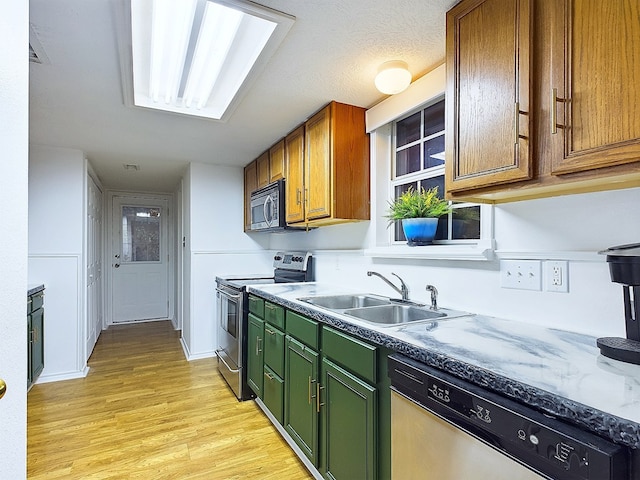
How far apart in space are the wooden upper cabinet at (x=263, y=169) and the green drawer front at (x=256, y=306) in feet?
4.00

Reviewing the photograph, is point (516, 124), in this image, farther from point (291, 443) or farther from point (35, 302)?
point (35, 302)

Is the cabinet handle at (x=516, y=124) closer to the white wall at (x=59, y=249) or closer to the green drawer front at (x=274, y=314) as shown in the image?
the green drawer front at (x=274, y=314)

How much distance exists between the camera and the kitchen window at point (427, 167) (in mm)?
1934

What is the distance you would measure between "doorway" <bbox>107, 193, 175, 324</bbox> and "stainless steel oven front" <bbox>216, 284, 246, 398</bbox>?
2824 millimetres

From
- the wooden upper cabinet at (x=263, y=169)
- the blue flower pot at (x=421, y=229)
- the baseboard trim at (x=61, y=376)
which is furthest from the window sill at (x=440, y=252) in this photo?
the baseboard trim at (x=61, y=376)

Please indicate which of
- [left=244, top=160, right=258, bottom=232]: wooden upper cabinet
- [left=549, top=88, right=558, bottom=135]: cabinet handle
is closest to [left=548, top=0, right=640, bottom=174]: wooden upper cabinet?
[left=549, top=88, right=558, bottom=135]: cabinet handle

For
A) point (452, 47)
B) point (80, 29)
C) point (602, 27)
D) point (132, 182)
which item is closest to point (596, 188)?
point (602, 27)

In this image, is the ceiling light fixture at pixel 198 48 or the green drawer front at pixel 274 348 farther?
the green drawer front at pixel 274 348

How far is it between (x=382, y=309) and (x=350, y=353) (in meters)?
0.54

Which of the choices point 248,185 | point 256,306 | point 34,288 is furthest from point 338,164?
point 34,288

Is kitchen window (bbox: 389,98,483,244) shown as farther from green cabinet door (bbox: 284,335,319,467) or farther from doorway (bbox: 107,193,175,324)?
doorway (bbox: 107,193,175,324)

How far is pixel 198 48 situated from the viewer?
1754 millimetres

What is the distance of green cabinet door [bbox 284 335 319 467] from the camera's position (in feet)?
5.82

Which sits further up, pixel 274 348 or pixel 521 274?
pixel 521 274
